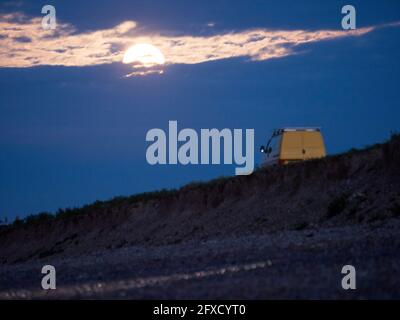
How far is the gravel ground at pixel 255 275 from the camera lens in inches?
511

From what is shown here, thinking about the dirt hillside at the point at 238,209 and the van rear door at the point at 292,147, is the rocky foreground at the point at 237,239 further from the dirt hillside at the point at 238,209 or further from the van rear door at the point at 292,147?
the van rear door at the point at 292,147

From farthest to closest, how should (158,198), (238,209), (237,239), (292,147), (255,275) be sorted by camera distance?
(158,198), (292,147), (238,209), (237,239), (255,275)

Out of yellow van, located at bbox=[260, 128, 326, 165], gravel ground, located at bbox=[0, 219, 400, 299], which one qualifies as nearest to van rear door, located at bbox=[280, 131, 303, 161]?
yellow van, located at bbox=[260, 128, 326, 165]

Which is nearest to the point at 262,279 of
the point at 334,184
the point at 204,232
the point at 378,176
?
the point at 378,176

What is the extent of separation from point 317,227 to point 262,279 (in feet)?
59.5

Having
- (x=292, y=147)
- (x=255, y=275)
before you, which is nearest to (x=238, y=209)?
(x=292, y=147)

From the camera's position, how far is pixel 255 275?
15.3m

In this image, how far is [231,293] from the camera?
1300cm

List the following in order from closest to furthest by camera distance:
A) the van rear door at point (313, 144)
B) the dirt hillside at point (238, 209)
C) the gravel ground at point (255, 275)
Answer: the gravel ground at point (255, 275) < the dirt hillside at point (238, 209) < the van rear door at point (313, 144)

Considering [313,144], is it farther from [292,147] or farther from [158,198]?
[158,198]

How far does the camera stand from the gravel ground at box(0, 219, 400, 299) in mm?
12969

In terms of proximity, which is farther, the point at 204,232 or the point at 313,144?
the point at 313,144

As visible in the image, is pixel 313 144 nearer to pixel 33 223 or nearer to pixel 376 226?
pixel 376 226

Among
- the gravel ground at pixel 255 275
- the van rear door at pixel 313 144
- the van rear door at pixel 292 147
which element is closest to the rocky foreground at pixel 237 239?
the gravel ground at pixel 255 275
